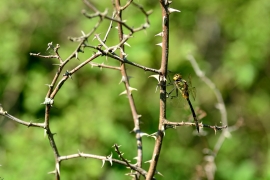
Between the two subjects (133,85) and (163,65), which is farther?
(133,85)

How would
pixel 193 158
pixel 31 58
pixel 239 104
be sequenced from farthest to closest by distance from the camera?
1. pixel 239 104
2. pixel 31 58
3. pixel 193 158

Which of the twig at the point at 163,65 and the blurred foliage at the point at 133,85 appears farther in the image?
the blurred foliage at the point at 133,85

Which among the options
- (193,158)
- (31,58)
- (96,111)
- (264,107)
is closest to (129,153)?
(96,111)

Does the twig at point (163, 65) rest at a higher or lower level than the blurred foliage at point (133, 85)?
lower

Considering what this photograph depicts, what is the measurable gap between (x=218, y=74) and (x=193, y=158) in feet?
5.49

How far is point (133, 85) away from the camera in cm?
553

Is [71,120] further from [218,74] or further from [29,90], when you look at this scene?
[218,74]

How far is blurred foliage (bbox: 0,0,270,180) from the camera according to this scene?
4.81m

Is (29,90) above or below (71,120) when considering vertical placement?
above

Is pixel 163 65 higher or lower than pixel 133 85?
lower

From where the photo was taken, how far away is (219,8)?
22.6 ft

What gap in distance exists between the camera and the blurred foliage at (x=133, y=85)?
15.8 feet

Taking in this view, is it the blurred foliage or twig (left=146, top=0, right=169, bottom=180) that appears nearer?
twig (left=146, top=0, right=169, bottom=180)

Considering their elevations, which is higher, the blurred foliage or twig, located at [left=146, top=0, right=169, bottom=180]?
the blurred foliage
